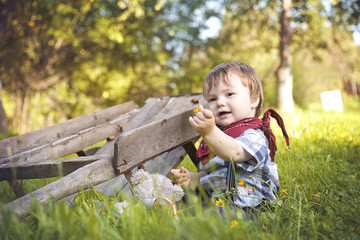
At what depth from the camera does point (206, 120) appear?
1707mm

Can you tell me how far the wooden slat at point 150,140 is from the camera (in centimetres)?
160

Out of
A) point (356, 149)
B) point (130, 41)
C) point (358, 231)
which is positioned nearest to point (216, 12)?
point (130, 41)

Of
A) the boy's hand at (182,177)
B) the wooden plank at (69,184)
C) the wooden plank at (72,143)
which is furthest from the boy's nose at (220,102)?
the wooden plank at (72,143)

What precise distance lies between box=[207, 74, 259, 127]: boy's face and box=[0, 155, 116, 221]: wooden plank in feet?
2.57

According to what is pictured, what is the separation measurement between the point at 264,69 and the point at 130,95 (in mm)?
5982

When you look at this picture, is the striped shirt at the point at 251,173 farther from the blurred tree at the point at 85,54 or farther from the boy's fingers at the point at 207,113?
the blurred tree at the point at 85,54

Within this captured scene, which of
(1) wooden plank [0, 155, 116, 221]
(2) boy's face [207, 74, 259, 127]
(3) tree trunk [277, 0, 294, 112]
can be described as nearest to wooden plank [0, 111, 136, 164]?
(1) wooden plank [0, 155, 116, 221]

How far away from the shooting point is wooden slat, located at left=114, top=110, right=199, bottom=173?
5.25 feet

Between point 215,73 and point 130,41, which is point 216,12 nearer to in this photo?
point 130,41

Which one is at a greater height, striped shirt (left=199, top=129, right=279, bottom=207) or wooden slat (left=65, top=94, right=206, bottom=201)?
wooden slat (left=65, top=94, right=206, bottom=201)

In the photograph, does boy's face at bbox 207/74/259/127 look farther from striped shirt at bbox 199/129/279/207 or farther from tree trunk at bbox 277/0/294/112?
tree trunk at bbox 277/0/294/112

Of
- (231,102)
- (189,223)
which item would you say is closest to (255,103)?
(231,102)

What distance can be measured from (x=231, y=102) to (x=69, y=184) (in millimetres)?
1082

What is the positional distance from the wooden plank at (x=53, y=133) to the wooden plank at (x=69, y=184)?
83 cm
